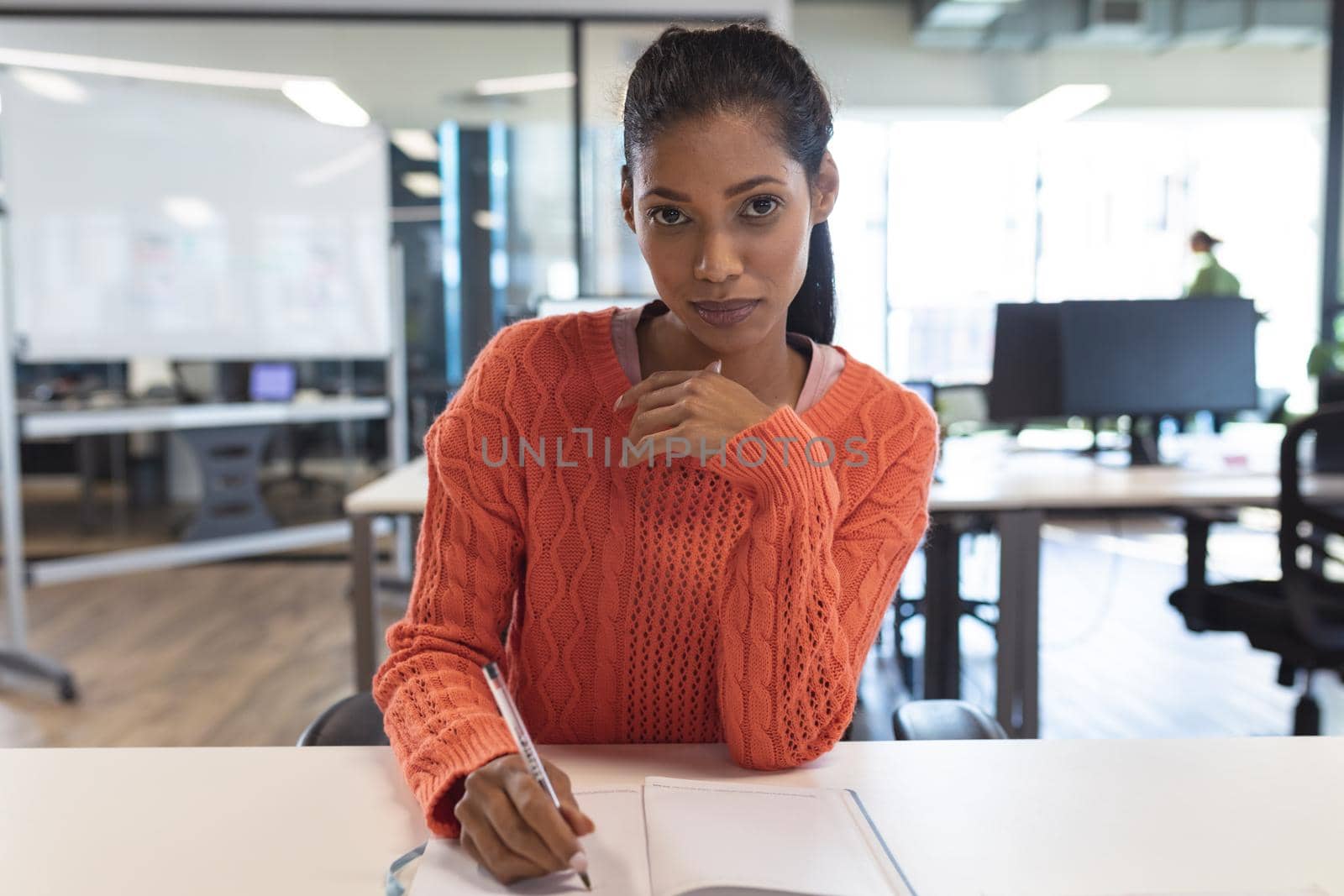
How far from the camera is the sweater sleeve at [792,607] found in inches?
34.3

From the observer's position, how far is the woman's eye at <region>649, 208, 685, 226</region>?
882 millimetres

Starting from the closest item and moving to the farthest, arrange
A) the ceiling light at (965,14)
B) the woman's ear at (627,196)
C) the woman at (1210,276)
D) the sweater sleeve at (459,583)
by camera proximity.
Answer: the sweater sleeve at (459,583) → the woman's ear at (627,196) → the woman at (1210,276) → the ceiling light at (965,14)

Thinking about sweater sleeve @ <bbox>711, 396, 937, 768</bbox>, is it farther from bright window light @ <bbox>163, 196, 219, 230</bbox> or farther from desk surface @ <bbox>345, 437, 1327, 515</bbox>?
bright window light @ <bbox>163, 196, 219, 230</bbox>

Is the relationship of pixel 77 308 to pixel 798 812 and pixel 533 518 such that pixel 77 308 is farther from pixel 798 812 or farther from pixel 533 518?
pixel 798 812

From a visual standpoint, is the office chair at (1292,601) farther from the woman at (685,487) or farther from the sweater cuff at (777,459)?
the sweater cuff at (777,459)

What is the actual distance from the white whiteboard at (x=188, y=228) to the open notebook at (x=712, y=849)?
11.5 feet

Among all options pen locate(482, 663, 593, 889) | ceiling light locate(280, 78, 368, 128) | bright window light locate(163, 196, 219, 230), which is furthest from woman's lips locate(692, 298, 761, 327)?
ceiling light locate(280, 78, 368, 128)

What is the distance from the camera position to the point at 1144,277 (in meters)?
6.75

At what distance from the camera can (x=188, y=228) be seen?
377 cm

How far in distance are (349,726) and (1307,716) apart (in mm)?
1999

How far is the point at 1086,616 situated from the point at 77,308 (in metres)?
3.95

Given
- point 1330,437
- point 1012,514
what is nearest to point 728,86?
point 1012,514

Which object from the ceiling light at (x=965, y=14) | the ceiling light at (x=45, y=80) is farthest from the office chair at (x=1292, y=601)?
the ceiling light at (x=965, y=14)

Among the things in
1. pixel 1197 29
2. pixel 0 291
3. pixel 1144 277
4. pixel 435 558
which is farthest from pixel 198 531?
pixel 1197 29
